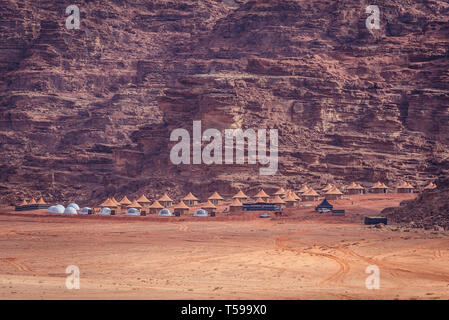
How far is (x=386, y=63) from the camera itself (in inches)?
4619

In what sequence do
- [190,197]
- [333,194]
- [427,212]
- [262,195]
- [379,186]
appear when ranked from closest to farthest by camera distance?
[427,212] → [262,195] → [333,194] → [190,197] → [379,186]

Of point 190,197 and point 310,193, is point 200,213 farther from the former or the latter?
point 310,193

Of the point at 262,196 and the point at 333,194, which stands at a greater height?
the point at 333,194

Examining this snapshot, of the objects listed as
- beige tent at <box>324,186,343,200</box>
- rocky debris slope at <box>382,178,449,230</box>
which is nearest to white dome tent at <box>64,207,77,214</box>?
beige tent at <box>324,186,343,200</box>

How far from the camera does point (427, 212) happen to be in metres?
56.6

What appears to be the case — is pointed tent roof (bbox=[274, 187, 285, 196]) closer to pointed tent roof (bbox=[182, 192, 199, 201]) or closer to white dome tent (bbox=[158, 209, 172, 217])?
pointed tent roof (bbox=[182, 192, 199, 201])

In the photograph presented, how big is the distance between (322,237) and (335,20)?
84074 mm

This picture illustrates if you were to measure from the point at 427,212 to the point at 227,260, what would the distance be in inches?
857

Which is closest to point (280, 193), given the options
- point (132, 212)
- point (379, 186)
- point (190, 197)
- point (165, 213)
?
point (190, 197)

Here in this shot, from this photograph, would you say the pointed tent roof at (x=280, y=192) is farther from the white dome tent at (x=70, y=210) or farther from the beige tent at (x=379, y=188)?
the white dome tent at (x=70, y=210)

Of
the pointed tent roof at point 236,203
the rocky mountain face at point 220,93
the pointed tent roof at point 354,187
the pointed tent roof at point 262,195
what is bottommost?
the pointed tent roof at point 236,203

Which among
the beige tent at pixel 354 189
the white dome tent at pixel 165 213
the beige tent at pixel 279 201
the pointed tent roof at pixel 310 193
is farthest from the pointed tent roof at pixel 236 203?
the beige tent at pixel 354 189

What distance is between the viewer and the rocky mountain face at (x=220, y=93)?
97.8 meters

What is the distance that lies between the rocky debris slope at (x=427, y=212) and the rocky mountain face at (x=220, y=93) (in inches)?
1165
